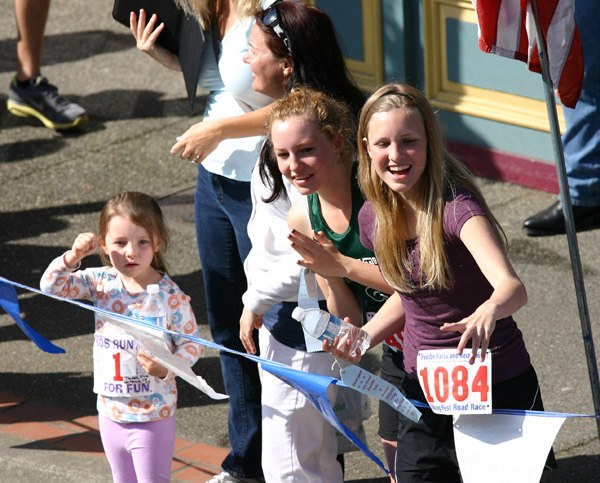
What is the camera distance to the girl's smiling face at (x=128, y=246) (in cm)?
436

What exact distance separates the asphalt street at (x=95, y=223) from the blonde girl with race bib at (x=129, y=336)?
81 centimetres

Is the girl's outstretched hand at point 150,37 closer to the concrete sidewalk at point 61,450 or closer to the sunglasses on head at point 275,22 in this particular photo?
the sunglasses on head at point 275,22

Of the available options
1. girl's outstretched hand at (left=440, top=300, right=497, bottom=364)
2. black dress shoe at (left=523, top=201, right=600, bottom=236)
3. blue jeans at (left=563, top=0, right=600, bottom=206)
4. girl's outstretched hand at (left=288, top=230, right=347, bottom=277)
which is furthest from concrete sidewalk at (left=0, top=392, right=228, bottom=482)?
blue jeans at (left=563, top=0, right=600, bottom=206)

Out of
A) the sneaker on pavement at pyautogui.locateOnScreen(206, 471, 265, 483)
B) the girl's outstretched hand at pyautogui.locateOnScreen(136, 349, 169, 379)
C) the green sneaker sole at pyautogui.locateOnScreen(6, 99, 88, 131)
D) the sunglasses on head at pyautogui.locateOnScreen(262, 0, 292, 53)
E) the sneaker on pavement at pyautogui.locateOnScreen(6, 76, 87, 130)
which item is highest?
the sunglasses on head at pyautogui.locateOnScreen(262, 0, 292, 53)

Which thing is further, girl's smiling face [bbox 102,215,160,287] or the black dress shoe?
the black dress shoe

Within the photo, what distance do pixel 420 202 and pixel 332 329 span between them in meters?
0.44

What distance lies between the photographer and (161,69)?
33.6 ft

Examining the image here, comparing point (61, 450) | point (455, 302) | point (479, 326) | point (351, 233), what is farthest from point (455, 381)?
point (61, 450)

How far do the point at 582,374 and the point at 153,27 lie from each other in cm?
236

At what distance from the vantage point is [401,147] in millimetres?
3602

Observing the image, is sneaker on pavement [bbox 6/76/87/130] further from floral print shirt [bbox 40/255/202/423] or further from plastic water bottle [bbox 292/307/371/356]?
plastic water bottle [bbox 292/307/371/356]

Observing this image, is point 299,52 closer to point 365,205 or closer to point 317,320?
point 365,205

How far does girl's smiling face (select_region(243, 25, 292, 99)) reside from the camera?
4.15m

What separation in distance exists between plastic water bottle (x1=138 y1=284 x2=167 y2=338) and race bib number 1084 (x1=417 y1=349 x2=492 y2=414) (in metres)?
1.06
